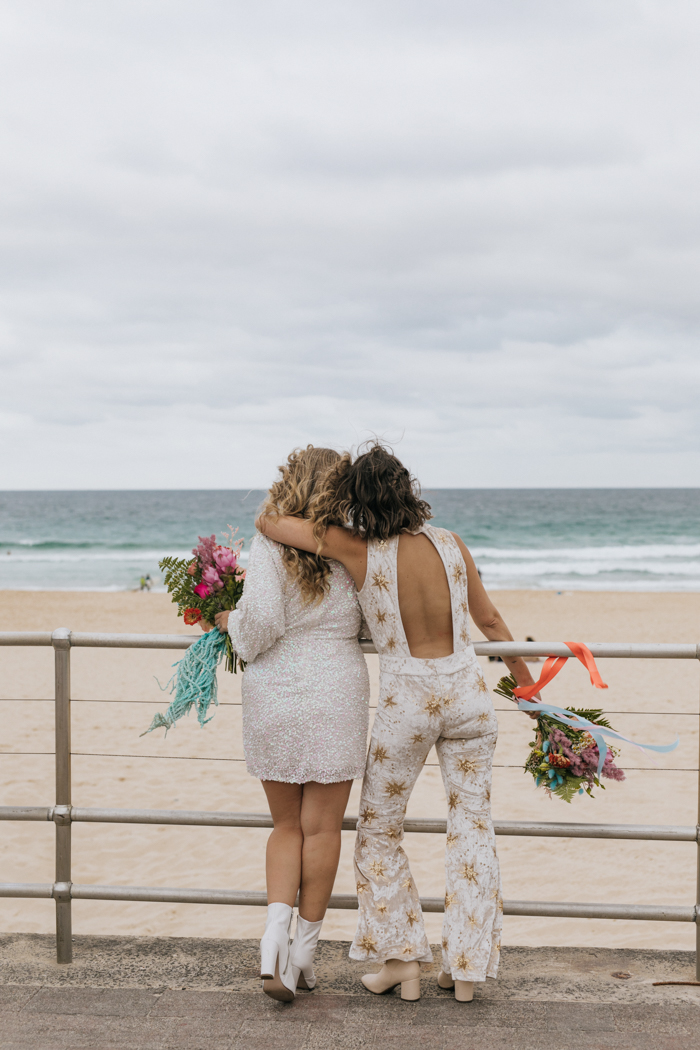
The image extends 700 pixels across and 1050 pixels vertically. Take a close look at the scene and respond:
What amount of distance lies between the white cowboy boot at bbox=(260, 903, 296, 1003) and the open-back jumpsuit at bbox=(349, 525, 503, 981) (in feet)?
0.67

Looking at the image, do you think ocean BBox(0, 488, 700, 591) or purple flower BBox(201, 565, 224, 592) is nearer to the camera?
purple flower BBox(201, 565, 224, 592)

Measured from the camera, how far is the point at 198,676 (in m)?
2.57

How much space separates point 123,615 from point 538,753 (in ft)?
47.0

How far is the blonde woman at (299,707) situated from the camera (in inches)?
93.2

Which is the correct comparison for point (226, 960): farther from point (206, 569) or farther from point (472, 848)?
point (206, 569)

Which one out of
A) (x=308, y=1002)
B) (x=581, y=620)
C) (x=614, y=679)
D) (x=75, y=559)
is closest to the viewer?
(x=308, y=1002)

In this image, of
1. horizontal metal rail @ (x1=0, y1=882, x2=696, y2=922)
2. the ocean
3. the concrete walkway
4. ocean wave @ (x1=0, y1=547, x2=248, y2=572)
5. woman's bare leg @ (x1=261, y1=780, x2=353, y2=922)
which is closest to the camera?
the concrete walkway

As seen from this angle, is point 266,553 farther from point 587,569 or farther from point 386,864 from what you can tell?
point 587,569

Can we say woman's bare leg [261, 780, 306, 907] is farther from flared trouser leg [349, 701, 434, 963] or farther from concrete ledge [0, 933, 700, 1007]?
concrete ledge [0, 933, 700, 1007]

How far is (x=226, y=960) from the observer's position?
8.72ft

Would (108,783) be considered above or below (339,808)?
below

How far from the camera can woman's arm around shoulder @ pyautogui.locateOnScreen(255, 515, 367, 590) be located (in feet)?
7.70

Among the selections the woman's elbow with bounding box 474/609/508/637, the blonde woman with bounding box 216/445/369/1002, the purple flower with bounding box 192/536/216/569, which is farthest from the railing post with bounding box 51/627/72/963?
the woman's elbow with bounding box 474/609/508/637

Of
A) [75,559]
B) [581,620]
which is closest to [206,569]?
[581,620]
